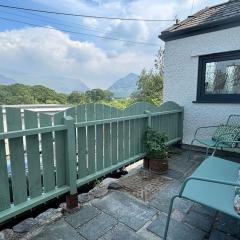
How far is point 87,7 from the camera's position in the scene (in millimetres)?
8773

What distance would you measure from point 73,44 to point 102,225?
15.6m

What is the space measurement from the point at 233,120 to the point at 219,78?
0.98 m

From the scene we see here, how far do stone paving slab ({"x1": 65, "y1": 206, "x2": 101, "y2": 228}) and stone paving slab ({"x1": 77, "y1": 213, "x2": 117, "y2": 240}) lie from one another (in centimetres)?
6

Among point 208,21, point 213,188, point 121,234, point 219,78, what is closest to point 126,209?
point 121,234

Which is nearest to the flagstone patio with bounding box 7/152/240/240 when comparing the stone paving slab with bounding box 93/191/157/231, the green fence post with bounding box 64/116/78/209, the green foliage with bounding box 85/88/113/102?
the stone paving slab with bounding box 93/191/157/231

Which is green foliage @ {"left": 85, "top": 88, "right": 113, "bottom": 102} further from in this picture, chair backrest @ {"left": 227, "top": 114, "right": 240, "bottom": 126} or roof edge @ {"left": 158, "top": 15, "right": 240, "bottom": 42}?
chair backrest @ {"left": 227, "top": 114, "right": 240, "bottom": 126}

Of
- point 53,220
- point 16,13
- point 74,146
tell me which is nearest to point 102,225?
point 53,220

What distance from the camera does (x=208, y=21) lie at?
15.0 feet

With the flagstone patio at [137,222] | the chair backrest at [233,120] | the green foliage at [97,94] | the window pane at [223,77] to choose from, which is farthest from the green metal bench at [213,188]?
the green foliage at [97,94]

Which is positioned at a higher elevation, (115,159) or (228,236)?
(115,159)

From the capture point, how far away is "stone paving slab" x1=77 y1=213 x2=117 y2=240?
1.97m

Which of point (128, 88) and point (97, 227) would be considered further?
point (128, 88)

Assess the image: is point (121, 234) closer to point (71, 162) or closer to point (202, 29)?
point (71, 162)

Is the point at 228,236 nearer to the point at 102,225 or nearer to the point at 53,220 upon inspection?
the point at 102,225
